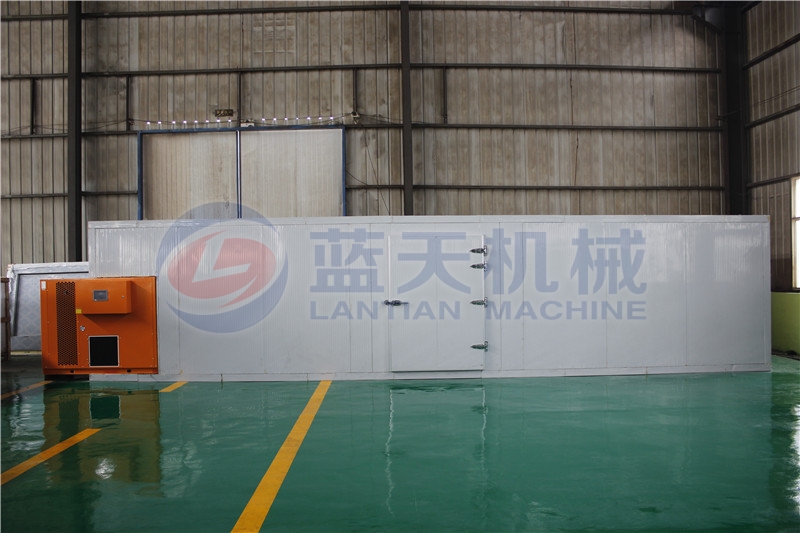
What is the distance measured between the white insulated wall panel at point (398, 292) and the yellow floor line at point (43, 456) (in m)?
3.38

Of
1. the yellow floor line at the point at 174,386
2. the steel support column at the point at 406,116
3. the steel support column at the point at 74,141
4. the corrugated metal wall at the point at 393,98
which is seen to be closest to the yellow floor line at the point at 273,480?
the yellow floor line at the point at 174,386

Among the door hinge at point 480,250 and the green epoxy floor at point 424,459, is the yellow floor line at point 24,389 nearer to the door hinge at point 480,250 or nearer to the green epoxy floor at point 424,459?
the green epoxy floor at point 424,459

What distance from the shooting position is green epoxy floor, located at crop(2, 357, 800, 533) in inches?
178

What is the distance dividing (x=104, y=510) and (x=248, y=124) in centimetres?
1329

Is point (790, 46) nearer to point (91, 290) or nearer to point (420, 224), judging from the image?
point (420, 224)

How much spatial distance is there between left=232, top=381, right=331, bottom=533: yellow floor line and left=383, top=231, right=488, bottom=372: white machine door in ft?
8.73

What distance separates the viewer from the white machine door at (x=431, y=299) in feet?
33.5

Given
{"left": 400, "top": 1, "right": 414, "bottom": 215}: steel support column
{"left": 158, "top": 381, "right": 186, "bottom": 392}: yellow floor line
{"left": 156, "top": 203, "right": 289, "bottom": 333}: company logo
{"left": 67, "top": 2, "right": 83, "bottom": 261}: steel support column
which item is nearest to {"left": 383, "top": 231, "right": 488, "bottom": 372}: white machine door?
{"left": 156, "top": 203, "right": 289, "bottom": 333}: company logo

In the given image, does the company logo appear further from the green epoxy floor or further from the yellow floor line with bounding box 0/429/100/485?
the yellow floor line with bounding box 0/429/100/485

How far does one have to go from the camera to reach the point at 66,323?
10359 millimetres

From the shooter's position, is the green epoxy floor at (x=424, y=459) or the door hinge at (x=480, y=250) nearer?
the green epoxy floor at (x=424, y=459)

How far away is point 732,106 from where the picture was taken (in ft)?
55.5

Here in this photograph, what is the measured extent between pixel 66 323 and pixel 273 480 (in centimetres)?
681

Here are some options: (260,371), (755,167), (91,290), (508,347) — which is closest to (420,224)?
(508,347)
